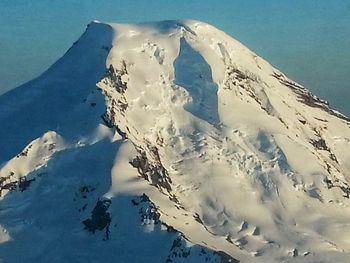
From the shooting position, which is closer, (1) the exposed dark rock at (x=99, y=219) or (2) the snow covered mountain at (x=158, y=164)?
(2) the snow covered mountain at (x=158, y=164)

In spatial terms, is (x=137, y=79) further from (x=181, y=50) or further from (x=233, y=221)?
(x=233, y=221)

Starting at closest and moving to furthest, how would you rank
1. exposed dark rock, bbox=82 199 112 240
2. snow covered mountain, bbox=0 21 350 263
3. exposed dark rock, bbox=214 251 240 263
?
1. exposed dark rock, bbox=214 251 240 263
2. snow covered mountain, bbox=0 21 350 263
3. exposed dark rock, bbox=82 199 112 240

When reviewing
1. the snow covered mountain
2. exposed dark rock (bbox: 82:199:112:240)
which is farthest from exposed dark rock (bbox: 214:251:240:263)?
exposed dark rock (bbox: 82:199:112:240)

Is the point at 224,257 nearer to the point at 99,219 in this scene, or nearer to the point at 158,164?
the point at 99,219

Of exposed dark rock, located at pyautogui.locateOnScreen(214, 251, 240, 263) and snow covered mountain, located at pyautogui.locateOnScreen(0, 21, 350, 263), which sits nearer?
exposed dark rock, located at pyautogui.locateOnScreen(214, 251, 240, 263)

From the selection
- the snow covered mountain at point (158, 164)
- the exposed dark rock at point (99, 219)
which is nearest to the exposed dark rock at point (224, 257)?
the snow covered mountain at point (158, 164)

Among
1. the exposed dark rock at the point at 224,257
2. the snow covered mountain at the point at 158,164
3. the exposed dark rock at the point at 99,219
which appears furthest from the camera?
the exposed dark rock at the point at 99,219

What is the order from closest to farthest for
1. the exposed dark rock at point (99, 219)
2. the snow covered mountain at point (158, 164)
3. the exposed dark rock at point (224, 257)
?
the exposed dark rock at point (224, 257) → the snow covered mountain at point (158, 164) → the exposed dark rock at point (99, 219)

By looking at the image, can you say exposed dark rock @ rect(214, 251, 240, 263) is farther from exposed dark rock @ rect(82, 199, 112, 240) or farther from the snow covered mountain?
exposed dark rock @ rect(82, 199, 112, 240)

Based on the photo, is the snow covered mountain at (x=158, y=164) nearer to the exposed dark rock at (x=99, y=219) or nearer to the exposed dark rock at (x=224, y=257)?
the exposed dark rock at (x=99, y=219)
